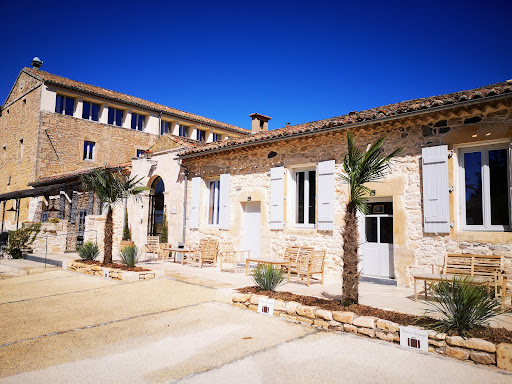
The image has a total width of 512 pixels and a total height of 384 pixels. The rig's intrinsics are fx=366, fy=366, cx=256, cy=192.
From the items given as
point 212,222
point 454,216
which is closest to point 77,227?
point 212,222

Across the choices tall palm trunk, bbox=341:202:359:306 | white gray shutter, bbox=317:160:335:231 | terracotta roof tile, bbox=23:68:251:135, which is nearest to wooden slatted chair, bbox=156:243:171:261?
white gray shutter, bbox=317:160:335:231

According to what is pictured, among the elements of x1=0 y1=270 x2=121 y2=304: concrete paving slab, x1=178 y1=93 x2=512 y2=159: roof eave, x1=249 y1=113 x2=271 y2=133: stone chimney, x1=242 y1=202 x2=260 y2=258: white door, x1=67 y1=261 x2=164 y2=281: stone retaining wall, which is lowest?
x1=0 y1=270 x2=121 y2=304: concrete paving slab

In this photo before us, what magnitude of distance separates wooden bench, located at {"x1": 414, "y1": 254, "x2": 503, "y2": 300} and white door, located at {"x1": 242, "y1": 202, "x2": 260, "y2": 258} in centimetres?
500

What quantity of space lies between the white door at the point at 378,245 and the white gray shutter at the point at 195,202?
539cm

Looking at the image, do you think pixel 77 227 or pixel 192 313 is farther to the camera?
pixel 77 227

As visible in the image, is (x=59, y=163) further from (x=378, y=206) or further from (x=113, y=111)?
(x=378, y=206)

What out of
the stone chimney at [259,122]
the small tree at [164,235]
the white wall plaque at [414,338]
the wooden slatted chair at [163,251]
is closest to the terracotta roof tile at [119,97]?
the stone chimney at [259,122]

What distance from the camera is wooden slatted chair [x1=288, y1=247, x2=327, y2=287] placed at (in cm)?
729

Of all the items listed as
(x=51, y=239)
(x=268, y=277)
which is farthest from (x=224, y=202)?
(x=51, y=239)

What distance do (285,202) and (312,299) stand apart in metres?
4.25

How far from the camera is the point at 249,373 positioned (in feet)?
10.5

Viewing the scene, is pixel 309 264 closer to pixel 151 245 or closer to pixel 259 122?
pixel 151 245

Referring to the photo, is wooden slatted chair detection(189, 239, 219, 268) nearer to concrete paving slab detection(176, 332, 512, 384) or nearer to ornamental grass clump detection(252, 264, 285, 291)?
ornamental grass clump detection(252, 264, 285, 291)

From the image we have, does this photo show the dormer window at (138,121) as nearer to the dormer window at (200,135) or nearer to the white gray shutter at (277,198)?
the dormer window at (200,135)
